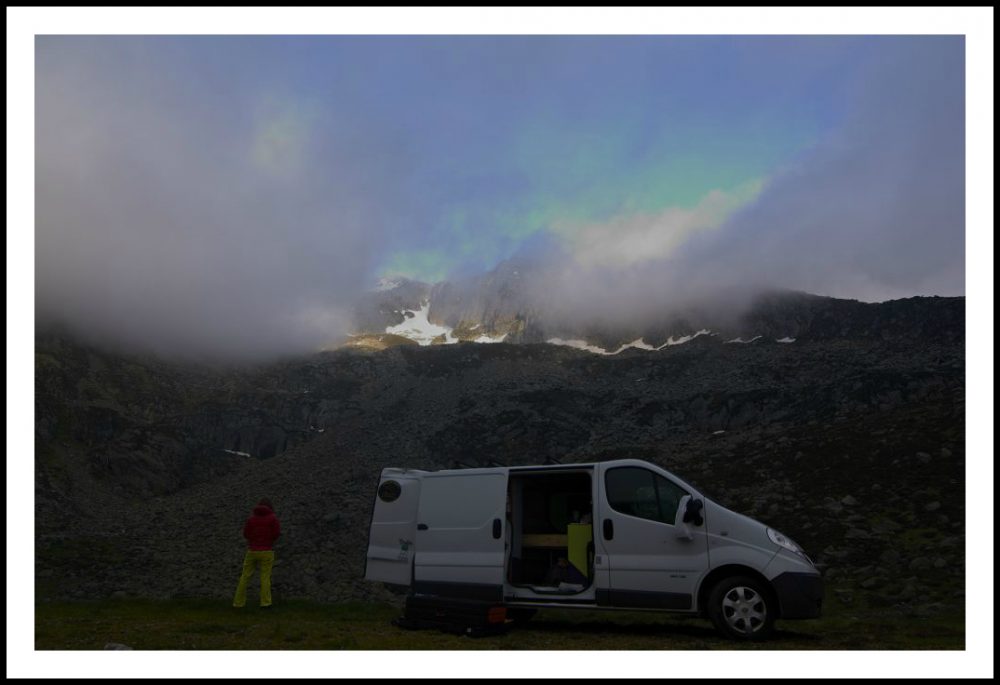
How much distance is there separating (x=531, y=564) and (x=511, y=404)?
1843 inches

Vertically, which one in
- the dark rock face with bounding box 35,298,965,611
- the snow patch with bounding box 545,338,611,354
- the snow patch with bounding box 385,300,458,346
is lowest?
the dark rock face with bounding box 35,298,965,611

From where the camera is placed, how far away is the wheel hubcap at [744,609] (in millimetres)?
9602

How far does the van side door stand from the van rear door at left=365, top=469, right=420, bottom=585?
11.5ft

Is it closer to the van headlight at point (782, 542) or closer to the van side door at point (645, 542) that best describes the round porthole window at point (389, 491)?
the van side door at point (645, 542)

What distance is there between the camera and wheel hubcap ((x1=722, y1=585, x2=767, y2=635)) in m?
9.60

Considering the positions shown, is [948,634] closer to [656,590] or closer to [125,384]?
[656,590]

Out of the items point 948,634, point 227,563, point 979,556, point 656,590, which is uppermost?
point 979,556

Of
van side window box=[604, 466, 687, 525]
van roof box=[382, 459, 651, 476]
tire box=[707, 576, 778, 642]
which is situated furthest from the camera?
van roof box=[382, 459, 651, 476]

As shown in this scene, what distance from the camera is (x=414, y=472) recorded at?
1241 cm

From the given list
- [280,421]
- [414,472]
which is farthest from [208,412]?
[414,472]

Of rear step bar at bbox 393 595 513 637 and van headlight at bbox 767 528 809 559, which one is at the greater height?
van headlight at bbox 767 528 809 559

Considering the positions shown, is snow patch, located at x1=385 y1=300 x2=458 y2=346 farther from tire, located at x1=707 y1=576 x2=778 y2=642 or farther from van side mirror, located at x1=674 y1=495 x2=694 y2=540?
tire, located at x1=707 y1=576 x2=778 y2=642

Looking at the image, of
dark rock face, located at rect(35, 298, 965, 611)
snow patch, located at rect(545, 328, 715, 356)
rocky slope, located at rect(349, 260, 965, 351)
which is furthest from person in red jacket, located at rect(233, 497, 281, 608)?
snow patch, located at rect(545, 328, 715, 356)

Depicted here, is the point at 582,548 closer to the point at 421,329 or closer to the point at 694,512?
the point at 694,512
